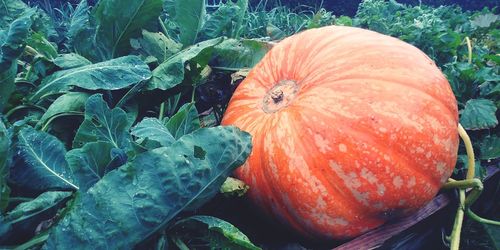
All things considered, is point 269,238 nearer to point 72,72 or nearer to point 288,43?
point 288,43

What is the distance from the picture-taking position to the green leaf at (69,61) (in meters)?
1.44

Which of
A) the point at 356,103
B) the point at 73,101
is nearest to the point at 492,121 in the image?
the point at 356,103

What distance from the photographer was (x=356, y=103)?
116cm

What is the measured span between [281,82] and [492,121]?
2.66 ft

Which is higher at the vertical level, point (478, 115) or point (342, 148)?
point (342, 148)

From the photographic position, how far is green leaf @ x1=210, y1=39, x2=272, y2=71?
158 cm

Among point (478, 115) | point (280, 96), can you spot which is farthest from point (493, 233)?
point (280, 96)

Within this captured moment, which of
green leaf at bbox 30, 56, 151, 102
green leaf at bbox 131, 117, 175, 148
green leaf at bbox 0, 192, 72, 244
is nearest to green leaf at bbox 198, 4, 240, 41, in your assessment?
green leaf at bbox 30, 56, 151, 102

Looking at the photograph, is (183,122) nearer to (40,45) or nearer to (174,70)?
(174,70)

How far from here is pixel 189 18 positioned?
1.63 m

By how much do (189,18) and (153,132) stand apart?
0.70 metres

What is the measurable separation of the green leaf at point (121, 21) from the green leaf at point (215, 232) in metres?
0.77

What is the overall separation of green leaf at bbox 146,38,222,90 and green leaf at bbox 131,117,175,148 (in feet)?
0.76

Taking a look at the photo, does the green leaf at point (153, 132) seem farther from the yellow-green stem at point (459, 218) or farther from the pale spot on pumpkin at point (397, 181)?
the yellow-green stem at point (459, 218)
